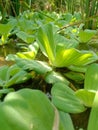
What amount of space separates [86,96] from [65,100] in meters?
0.04

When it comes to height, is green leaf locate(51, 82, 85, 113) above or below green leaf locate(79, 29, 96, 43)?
above

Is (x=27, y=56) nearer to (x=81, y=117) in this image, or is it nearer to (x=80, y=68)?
(x=80, y=68)

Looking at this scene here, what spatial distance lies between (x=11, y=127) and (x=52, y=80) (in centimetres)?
41

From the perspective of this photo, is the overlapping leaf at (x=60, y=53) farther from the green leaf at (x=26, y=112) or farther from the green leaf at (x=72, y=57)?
the green leaf at (x=26, y=112)

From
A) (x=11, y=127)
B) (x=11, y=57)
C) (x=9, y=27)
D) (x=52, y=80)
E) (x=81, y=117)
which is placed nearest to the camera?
(x=11, y=127)

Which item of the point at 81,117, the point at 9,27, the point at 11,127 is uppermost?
the point at 11,127

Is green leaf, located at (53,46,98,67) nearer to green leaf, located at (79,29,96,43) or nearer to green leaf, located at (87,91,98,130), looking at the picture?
green leaf, located at (87,91,98,130)

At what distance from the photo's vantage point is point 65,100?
55 centimetres

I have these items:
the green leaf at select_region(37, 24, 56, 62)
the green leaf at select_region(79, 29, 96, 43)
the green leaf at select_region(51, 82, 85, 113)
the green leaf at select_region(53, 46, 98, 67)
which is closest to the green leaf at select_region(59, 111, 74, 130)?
the green leaf at select_region(51, 82, 85, 113)

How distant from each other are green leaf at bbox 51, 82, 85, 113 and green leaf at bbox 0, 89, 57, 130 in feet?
0.40

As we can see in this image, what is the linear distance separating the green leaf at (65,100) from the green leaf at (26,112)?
0.12m

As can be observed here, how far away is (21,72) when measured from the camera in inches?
29.4

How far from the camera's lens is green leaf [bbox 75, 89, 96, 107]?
1.70 ft

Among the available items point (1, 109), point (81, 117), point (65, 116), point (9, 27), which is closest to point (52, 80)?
point (81, 117)
